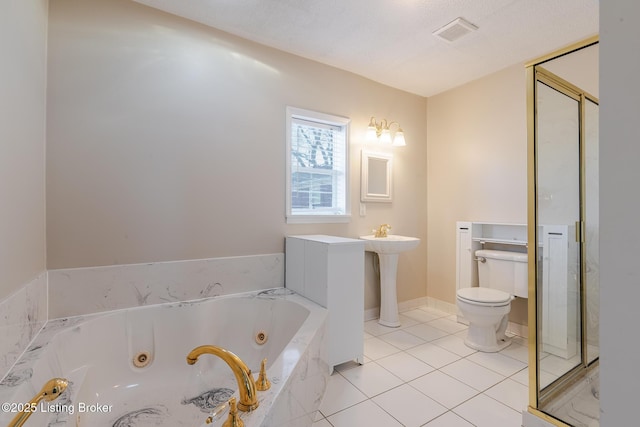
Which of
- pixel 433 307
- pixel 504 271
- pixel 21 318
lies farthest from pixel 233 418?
pixel 433 307

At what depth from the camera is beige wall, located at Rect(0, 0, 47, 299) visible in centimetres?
120

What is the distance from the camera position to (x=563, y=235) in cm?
187

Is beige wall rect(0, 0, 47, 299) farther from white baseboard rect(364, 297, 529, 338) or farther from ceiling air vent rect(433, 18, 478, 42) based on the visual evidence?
white baseboard rect(364, 297, 529, 338)

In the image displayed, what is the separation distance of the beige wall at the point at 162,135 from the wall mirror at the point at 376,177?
0.60 m

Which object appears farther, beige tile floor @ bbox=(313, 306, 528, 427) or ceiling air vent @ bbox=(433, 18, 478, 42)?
ceiling air vent @ bbox=(433, 18, 478, 42)

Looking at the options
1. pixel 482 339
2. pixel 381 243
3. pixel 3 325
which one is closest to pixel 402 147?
pixel 381 243

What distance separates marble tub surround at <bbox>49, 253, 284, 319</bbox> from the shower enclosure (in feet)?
5.88

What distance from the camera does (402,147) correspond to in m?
3.31

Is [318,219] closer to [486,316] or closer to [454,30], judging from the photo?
[486,316]

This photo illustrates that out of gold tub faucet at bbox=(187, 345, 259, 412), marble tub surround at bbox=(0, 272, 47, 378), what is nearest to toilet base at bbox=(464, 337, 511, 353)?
gold tub faucet at bbox=(187, 345, 259, 412)

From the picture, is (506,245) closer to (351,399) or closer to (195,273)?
(351,399)

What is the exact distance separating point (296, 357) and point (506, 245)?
2341 mm

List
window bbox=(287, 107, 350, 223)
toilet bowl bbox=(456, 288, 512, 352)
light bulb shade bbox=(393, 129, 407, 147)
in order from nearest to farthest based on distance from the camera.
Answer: toilet bowl bbox=(456, 288, 512, 352) < window bbox=(287, 107, 350, 223) < light bulb shade bbox=(393, 129, 407, 147)

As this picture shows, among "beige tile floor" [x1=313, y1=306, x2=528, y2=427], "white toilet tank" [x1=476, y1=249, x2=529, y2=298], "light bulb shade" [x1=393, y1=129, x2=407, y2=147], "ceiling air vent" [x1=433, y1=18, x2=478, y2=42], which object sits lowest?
"beige tile floor" [x1=313, y1=306, x2=528, y2=427]
